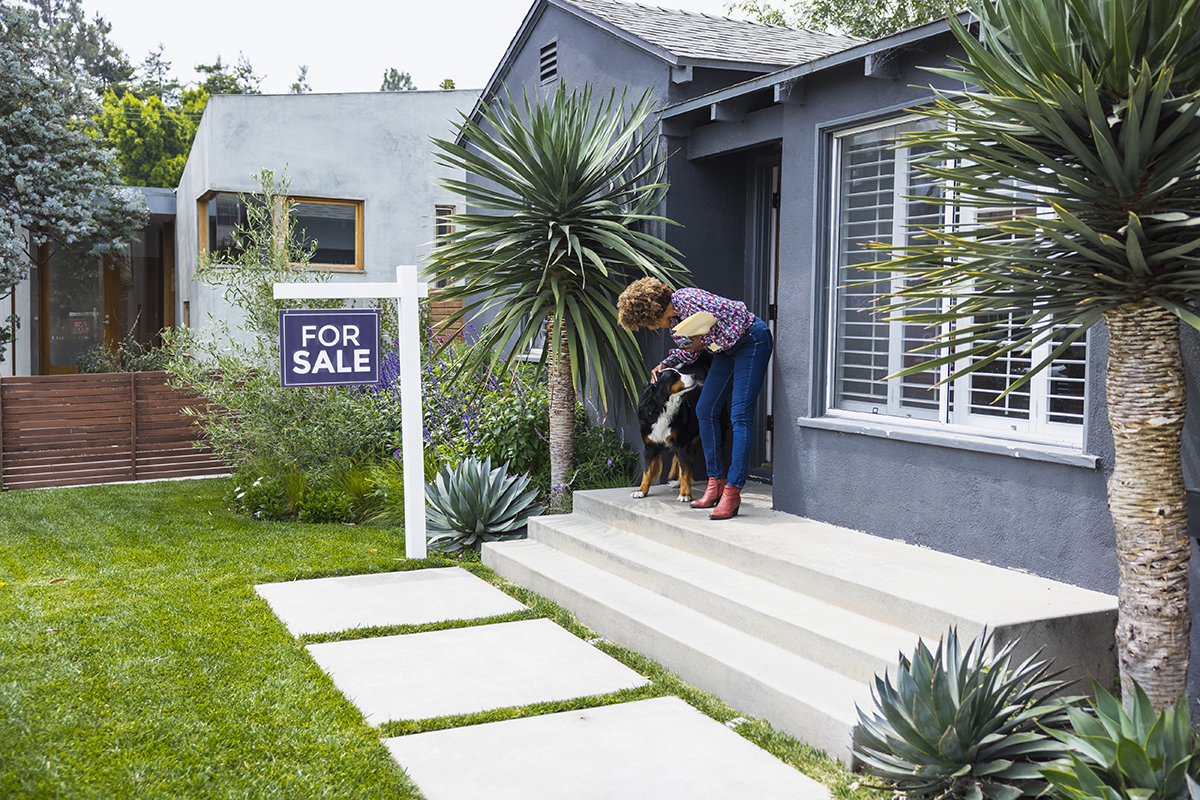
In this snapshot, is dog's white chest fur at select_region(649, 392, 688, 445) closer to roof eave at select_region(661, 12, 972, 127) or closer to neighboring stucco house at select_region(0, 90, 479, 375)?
roof eave at select_region(661, 12, 972, 127)

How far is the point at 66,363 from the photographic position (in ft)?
63.5

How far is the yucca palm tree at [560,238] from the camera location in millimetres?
6875

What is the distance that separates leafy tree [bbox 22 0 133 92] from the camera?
46.3 metres

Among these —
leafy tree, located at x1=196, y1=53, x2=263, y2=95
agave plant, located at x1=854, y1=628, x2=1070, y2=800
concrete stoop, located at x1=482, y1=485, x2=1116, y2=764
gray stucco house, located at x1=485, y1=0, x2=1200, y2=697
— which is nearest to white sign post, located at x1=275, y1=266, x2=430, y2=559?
concrete stoop, located at x1=482, y1=485, x2=1116, y2=764

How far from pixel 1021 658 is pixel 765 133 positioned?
3955mm

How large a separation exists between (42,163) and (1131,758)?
665 inches

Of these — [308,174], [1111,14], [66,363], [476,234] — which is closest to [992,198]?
[1111,14]

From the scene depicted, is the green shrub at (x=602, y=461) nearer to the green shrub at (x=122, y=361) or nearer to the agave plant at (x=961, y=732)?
the agave plant at (x=961, y=732)

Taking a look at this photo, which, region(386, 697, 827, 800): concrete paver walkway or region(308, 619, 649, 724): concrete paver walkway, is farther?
region(308, 619, 649, 724): concrete paver walkway

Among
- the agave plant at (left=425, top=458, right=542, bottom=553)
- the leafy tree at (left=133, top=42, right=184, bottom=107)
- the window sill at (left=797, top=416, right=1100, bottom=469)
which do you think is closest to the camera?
the window sill at (left=797, top=416, right=1100, bottom=469)

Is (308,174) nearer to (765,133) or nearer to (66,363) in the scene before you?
(66,363)

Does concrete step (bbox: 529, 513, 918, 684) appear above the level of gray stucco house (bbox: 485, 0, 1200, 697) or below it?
below

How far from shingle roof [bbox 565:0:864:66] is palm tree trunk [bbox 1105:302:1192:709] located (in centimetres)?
473

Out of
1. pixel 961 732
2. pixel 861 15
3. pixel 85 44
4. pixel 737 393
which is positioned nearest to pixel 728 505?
pixel 737 393
